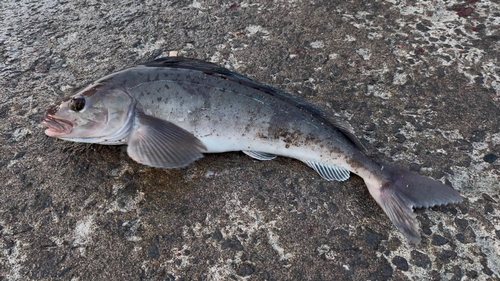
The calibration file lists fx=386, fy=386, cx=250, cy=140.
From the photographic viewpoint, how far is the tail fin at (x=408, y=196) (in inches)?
92.4

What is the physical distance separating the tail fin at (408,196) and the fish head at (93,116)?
181cm

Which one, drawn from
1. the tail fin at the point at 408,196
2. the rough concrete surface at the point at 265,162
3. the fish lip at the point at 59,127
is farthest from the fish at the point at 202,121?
the tail fin at the point at 408,196

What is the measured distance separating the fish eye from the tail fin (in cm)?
212

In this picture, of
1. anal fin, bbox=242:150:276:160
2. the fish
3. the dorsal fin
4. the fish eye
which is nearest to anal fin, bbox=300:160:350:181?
the fish

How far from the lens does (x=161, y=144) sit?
259cm

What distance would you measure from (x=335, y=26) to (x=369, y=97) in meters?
1.08

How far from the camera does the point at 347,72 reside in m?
3.50

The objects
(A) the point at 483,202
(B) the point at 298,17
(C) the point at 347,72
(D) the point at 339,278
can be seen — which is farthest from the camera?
(B) the point at 298,17

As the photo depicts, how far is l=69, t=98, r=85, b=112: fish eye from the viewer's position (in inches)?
Answer: 106

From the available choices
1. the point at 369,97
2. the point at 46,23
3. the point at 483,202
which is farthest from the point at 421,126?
the point at 46,23

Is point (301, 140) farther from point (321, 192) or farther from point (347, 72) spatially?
point (347, 72)

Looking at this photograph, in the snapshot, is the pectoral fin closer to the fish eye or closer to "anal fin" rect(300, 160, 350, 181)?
the fish eye

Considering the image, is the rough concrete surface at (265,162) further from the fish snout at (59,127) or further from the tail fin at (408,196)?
the fish snout at (59,127)

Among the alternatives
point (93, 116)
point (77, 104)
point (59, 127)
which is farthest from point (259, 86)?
point (59, 127)
